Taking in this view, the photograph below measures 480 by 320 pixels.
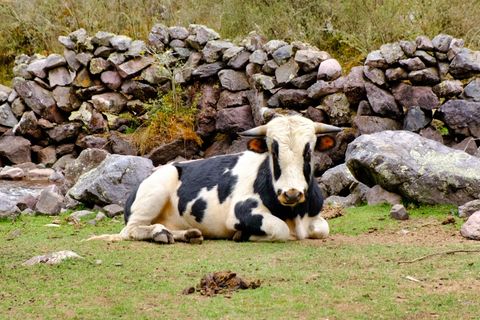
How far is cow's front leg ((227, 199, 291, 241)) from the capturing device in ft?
30.5

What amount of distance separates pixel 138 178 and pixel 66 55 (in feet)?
24.0

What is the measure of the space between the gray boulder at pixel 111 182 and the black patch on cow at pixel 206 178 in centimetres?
282

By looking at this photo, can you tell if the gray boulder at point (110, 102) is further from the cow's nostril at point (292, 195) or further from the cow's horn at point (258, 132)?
the cow's nostril at point (292, 195)

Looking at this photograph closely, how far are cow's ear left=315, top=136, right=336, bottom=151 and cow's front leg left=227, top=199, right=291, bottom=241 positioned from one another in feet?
3.20

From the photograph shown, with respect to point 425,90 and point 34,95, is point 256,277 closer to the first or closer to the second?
point 425,90

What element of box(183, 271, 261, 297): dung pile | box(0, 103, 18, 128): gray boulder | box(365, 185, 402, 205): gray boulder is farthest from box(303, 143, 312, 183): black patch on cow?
box(0, 103, 18, 128): gray boulder

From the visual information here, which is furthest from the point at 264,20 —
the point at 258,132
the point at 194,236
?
the point at 194,236

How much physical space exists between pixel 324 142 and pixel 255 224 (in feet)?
4.14

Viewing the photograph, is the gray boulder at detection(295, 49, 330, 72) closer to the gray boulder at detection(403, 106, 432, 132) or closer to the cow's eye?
the gray boulder at detection(403, 106, 432, 132)

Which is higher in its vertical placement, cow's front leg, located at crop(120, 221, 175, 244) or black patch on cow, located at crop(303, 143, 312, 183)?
black patch on cow, located at crop(303, 143, 312, 183)

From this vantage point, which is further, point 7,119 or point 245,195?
point 7,119

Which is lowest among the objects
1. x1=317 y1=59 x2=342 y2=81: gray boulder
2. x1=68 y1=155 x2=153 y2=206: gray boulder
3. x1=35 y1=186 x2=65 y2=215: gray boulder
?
x1=35 y1=186 x2=65 y2=215: gray boulder

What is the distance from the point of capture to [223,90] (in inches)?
695

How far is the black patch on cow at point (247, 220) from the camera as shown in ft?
30.7
